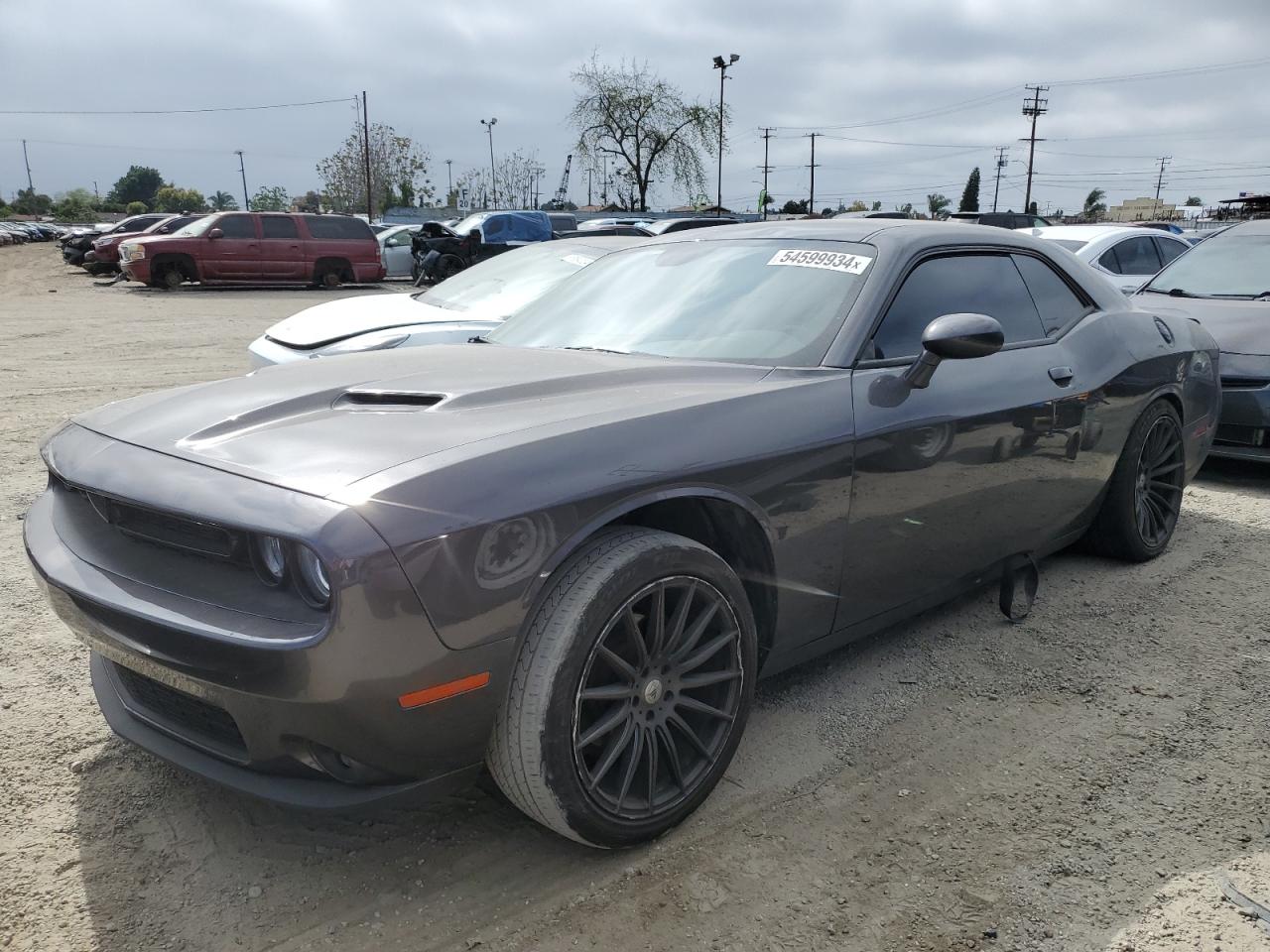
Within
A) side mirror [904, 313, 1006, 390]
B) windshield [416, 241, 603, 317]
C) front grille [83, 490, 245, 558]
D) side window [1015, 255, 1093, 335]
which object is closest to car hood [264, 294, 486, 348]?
windshield [416, 241, 603, 317]

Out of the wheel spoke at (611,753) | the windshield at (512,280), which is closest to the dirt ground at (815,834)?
the wheel spoke at (611,753)

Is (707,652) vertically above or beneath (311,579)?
beneath

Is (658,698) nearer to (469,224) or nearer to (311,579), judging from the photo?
(311,579)

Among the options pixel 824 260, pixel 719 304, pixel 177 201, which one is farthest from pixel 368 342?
pixel 177 201

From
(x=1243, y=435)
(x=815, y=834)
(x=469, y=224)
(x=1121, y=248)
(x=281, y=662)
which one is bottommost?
(x=815, y=834)

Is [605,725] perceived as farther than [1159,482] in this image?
No

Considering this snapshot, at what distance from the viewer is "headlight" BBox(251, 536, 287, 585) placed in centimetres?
186

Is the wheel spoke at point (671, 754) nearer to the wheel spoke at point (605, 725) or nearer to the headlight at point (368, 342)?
the wheel spoke at point (605, 725)

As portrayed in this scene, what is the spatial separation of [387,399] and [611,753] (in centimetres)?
101

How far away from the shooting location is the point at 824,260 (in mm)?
2967

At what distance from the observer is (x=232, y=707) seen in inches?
73.0

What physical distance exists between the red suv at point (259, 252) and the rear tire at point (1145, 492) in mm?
19967

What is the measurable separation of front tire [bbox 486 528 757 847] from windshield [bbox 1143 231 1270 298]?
5.68 meters

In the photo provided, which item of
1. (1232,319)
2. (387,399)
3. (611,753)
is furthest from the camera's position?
(1232,319)
